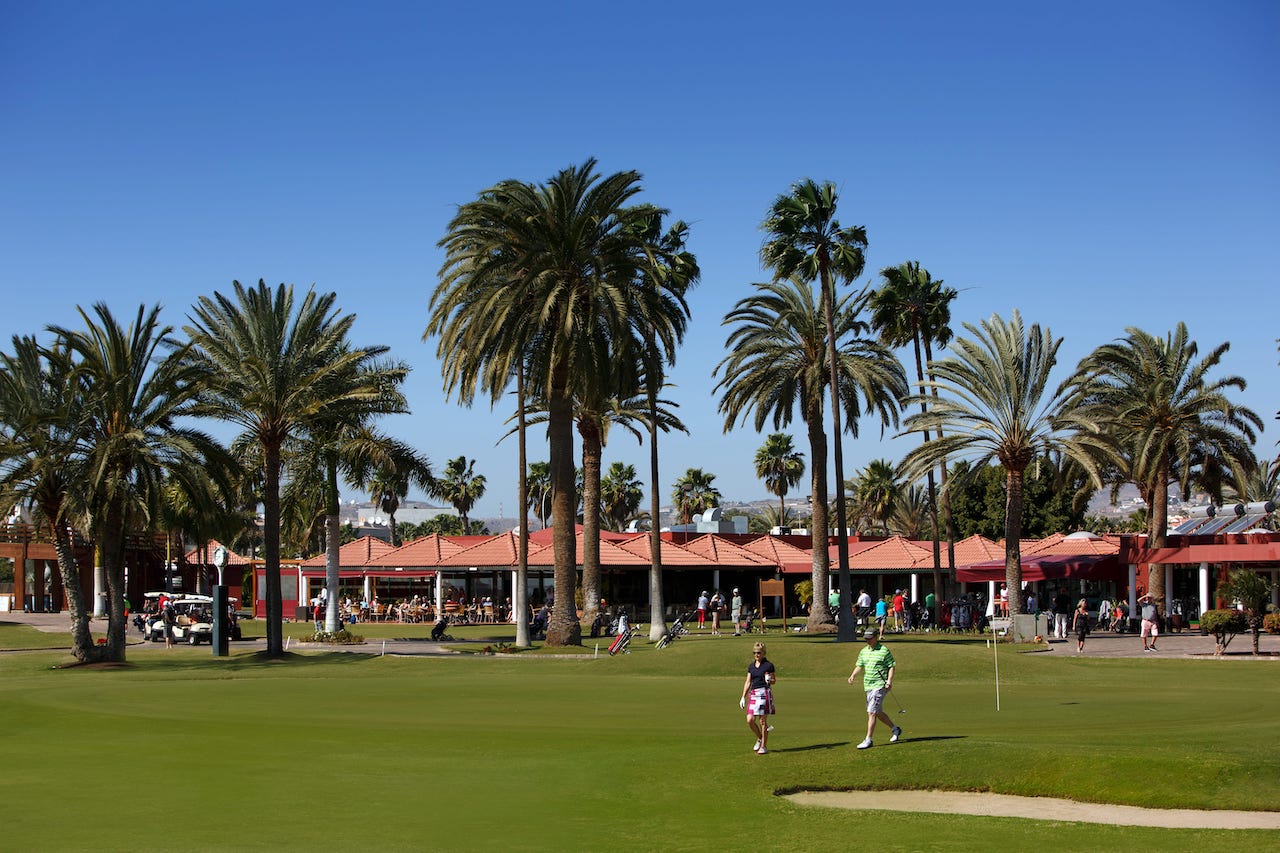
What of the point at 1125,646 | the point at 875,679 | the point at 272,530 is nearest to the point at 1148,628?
the point at 1125,646

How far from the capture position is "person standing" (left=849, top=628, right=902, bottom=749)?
16.9m

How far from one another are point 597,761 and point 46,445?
90.7 ft

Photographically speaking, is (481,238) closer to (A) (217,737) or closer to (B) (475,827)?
(A) (217,737)

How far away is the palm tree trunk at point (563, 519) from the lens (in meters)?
43.0

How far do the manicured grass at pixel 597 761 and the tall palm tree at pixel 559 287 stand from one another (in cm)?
1415

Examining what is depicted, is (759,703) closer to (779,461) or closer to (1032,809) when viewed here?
(1032,809)

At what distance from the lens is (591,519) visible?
51.2m

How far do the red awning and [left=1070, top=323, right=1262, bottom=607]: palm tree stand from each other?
463 cm

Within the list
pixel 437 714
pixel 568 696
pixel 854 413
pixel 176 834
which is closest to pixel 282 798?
pixel 176 834

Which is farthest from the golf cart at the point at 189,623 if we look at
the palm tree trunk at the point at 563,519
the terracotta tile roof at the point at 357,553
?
the palm tree trunk at the point at 563,519

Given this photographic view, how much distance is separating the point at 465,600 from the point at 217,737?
2078 inches

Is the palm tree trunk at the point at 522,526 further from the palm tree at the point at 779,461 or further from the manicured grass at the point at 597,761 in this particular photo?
the palm tree at the point at 779,461

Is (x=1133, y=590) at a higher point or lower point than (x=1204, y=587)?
lower

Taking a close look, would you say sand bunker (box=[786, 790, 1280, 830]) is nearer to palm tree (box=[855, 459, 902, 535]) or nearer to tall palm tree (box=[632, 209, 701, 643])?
tall palm tree (box=[632, 209, 701, 643])
